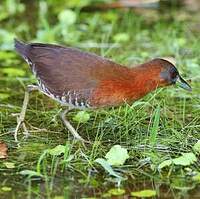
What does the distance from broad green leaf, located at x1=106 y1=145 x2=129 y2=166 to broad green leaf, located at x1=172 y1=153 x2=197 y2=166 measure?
34 centimetres

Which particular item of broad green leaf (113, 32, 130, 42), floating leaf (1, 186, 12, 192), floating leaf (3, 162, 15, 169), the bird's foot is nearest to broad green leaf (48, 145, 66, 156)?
floating leaf (3, 162, 15, 169)

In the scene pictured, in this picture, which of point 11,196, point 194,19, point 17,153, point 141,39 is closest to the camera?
point 11,196

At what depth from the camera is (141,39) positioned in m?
8.06

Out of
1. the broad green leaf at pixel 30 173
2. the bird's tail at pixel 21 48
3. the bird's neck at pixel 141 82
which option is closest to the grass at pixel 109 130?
the broad green leaf at pixel 30 173

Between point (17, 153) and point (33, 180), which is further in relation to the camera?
point (17, 153)

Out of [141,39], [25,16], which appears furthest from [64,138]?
[25,16]

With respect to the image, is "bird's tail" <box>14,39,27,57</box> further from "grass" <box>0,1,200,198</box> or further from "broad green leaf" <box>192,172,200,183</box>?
"broad green leaf" <box>192,172,200,183</box>

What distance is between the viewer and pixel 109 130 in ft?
18.4

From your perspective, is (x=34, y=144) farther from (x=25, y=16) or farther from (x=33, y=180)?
(x=25, y=16)

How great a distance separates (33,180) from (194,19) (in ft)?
15.4

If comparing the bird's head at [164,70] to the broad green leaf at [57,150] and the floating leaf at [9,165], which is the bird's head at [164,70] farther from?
the floating leaf at [9,165]

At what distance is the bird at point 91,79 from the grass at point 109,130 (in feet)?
0.70

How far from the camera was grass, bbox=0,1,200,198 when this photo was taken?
4.71 metres

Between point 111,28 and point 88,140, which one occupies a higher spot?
point 111,28
